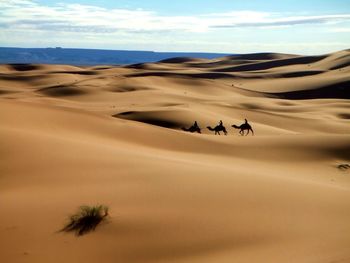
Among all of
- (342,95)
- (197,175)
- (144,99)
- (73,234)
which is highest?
(342,95)

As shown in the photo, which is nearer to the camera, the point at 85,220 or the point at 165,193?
the point at 85,220

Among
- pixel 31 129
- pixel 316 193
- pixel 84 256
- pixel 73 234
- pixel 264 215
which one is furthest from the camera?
pixel 31 129

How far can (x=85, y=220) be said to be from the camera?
5.50 m

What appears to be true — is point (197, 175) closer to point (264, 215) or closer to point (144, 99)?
point (264, 215)

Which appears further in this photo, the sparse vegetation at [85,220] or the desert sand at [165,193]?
the sparse vegetation at [85,220]

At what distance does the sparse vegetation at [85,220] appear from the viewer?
17.6 feet

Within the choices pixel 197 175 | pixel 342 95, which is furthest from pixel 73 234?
pixel 342 95

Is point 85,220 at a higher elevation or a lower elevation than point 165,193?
lower

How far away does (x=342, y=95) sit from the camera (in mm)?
42031

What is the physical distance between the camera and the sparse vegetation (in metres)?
5.35

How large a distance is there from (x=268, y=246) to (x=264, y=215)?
1046 mm

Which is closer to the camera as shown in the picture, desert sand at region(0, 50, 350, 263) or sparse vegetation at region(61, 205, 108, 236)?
desert sand at region(0, 50, 350, 263)

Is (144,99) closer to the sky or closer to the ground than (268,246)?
closer to the sky

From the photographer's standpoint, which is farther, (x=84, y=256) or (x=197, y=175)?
(x=197, y=175)
